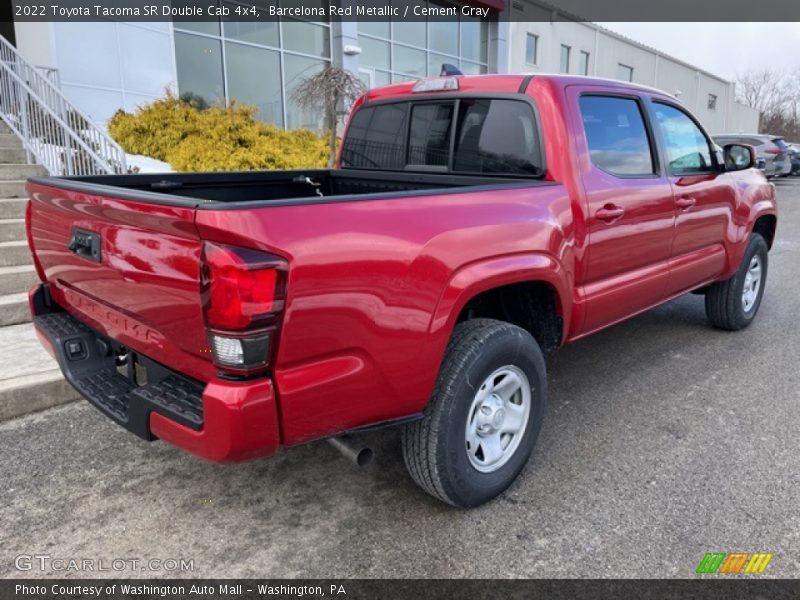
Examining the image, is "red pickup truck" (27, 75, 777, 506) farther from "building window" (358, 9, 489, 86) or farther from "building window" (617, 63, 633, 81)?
"building window" (617, 63, 633, 81)

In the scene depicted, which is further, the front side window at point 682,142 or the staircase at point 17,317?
the front side window at point 682,142

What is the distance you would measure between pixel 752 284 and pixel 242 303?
507 cm

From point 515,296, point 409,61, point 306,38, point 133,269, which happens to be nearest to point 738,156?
point 515,296

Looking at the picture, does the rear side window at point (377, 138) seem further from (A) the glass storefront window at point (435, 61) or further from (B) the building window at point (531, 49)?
(B) the building window at point (531, 49)

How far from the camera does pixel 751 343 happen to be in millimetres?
5121

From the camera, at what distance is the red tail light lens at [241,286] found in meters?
1.97

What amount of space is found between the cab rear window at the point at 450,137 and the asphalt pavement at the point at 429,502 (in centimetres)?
156

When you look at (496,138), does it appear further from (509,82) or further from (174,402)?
(174,402)

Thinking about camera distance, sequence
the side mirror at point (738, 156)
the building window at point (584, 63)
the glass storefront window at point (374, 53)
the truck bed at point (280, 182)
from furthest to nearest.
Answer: the building window at point (584, 63) < the glass storefront window at point (374, 53) < the side mirror at point (738, 156) < the truck bed at point (280, 182)

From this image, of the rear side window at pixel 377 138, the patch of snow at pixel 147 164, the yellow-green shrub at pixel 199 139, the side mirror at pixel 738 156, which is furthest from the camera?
the yellow-green shrub at pixel 199 139

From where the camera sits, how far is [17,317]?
5074 mm

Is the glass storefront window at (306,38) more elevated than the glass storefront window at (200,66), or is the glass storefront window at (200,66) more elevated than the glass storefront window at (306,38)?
the glass storefront window at (306,38)

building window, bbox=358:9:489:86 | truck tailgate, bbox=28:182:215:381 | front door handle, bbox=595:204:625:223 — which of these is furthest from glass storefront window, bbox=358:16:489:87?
truck tailgate, bbox=28:182:215:381

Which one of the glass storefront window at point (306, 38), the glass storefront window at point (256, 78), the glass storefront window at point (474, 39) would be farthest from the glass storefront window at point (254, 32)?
the glass storefront window at point (474, 39)
